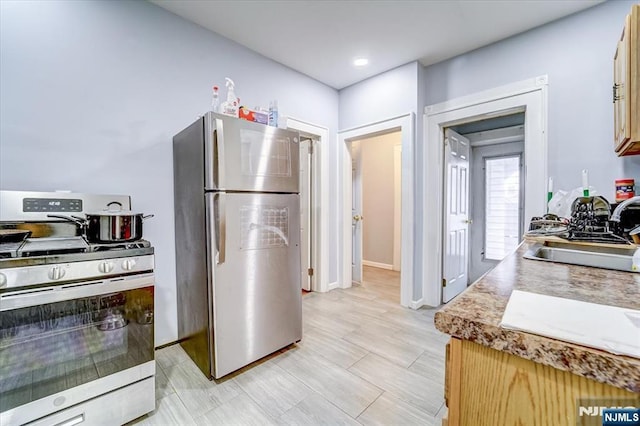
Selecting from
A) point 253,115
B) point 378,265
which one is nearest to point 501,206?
point 378,265

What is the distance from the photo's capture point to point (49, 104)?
5.51 ft

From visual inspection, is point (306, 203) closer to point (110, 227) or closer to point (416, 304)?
point (416, 304)

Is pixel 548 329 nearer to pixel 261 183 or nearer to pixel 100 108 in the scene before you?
pixel 261 183

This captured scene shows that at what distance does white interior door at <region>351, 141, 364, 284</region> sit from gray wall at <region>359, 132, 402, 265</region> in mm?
921

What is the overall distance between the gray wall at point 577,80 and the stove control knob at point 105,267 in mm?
3154

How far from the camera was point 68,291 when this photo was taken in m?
1.18

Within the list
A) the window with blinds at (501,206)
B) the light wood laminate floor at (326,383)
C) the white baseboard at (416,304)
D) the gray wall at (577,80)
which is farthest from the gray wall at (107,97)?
the window with blinds at (501,206)

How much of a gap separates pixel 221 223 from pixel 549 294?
1550 mm

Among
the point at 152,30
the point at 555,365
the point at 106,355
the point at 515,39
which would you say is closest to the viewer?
the point at 555,365

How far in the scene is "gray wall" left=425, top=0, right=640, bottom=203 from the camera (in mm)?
2004

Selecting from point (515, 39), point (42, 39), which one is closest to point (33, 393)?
point (42, 39)

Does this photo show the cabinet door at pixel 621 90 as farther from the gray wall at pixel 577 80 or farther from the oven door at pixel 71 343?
the oven door at pixel 71 343

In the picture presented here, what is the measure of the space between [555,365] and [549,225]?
188 centimetres

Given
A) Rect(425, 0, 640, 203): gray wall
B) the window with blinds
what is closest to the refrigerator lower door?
Rect(425, 0, 640, 203): gray wall
